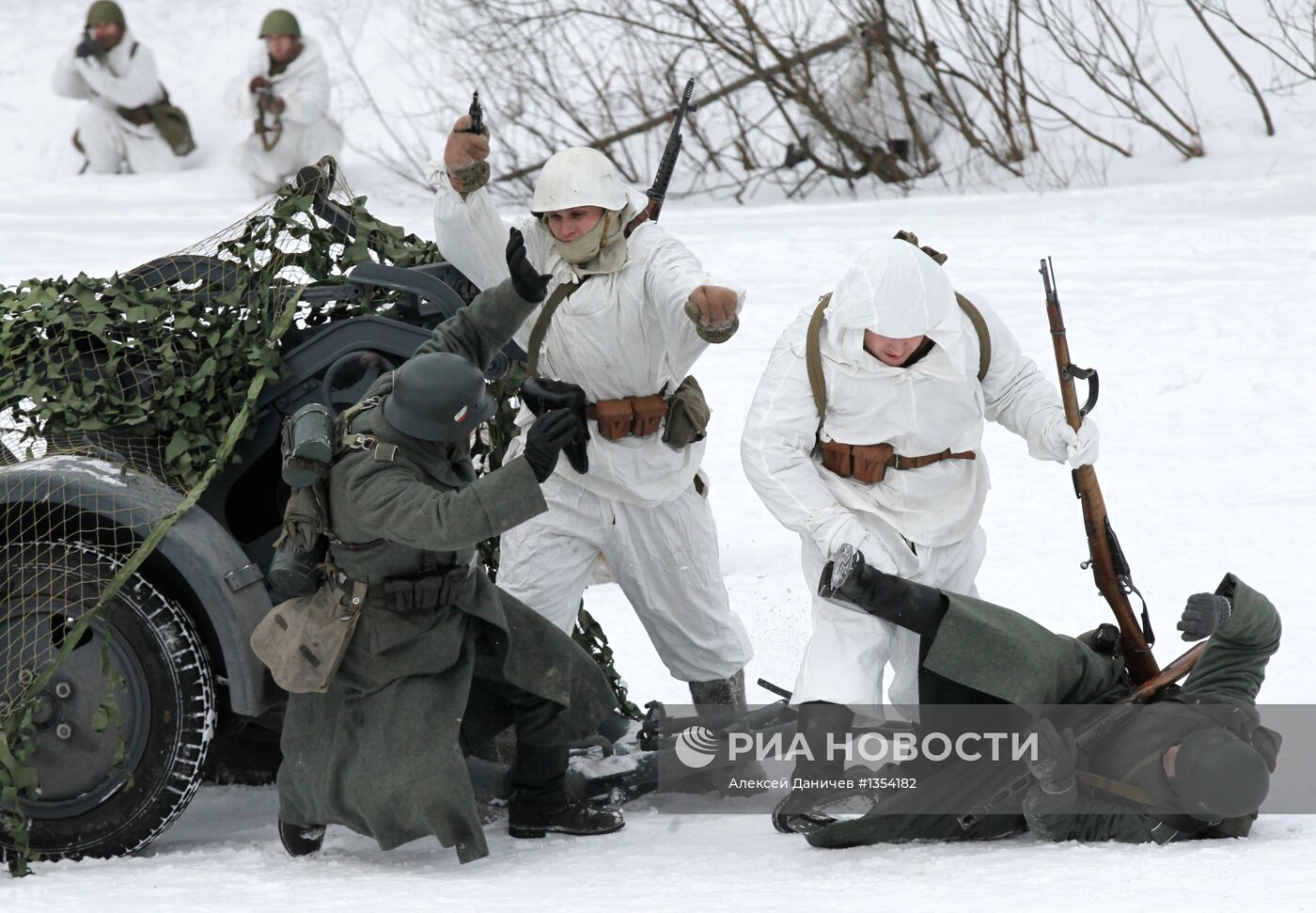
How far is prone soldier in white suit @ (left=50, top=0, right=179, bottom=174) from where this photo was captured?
13539 mm

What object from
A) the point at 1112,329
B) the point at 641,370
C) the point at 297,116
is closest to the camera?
the point at 641,370

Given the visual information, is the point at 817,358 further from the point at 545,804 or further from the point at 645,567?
the point at 545,804

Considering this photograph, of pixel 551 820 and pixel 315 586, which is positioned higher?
pixel 315 586

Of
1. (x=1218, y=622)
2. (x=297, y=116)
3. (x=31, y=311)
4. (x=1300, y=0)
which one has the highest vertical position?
(x=1300, y=0)

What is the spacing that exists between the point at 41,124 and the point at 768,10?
629cm

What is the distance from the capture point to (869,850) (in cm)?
405

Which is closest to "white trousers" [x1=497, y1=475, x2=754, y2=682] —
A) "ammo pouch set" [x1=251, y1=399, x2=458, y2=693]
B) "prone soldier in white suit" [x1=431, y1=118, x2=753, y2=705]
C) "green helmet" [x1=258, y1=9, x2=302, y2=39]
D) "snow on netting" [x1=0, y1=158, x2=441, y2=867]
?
"prone soldier in white suit" [x1=431, y1=118, x2=753, y2=705]

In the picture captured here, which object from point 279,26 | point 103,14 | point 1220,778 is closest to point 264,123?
point 279,26

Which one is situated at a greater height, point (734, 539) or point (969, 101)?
point (969, 101)

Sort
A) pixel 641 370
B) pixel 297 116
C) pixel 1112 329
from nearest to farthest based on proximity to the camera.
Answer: pixel 641 370, pixel 1112 329, pixel 297 116

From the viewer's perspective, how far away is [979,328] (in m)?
4.35

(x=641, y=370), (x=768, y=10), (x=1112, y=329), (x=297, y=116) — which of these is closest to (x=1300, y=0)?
(x=768, y=10)

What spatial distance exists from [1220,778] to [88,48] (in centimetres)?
1178

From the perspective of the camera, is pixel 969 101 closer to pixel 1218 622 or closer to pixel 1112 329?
pixel 1112 329
